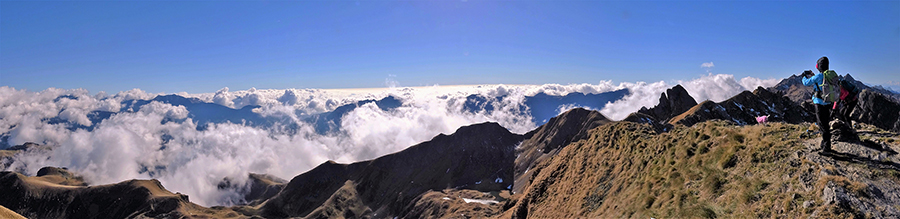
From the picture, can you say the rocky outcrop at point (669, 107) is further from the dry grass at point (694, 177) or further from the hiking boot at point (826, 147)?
the hiking boot at point (826, 147)

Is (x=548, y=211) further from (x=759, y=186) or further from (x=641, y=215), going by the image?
(x=759, y=186)

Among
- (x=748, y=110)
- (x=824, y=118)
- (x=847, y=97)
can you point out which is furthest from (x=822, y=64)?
(x=748, y=110)

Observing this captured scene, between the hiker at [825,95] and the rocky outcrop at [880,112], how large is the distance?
162 metres

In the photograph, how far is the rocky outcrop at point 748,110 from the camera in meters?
115

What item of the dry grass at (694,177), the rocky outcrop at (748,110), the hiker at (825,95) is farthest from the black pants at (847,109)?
the rocky outcrop at (748,110)

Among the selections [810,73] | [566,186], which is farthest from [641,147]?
[810,73]

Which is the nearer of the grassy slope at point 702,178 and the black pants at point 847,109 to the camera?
the grassy slope at point 702,178

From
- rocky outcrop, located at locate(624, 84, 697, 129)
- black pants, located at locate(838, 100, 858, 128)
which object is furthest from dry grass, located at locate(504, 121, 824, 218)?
rocky outcrop, located at locate(624, 84, 697, 129)

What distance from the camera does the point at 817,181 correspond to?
13.1 meters

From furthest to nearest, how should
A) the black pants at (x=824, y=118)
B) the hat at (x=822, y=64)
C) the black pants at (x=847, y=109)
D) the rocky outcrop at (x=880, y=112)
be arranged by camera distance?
the rocky outcrop at (x=880, y=112) → the hat at (x=822, y=64) → the black pants at (x=847, y=109) → the black pants at (x=824, y=118)

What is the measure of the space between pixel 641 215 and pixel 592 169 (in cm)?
1540

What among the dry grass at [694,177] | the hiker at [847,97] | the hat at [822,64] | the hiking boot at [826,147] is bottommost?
the dry grass at [694,177]

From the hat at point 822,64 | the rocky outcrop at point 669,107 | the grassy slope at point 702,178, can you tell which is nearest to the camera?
the grassy slope at point 702,178

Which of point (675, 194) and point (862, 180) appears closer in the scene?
point (862, 180)
